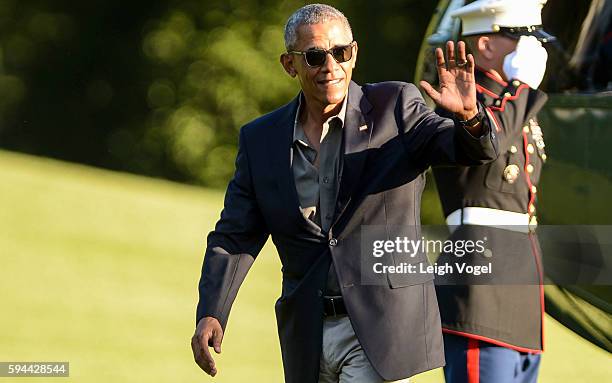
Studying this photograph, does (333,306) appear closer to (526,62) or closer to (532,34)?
(526,62)

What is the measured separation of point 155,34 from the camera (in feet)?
37.6

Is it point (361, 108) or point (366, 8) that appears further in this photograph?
point (366, 8)

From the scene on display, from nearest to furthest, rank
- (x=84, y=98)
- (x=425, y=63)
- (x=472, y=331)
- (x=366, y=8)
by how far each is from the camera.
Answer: (x=472, y=331) → (x=425, y=63) → (x=366, y=8) → (x=84, y=98)

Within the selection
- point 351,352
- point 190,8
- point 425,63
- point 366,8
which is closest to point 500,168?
point 351,352

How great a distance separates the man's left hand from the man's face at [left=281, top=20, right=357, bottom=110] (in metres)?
0.28

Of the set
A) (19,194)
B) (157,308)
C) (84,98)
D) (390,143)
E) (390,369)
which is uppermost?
(84,98)

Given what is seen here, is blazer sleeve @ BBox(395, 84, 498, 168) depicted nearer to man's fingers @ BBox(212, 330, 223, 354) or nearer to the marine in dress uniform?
the marine in dress uniform

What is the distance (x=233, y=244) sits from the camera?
3.85 m

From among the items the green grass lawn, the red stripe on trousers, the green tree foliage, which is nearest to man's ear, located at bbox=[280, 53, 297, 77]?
the red stripe on trousers

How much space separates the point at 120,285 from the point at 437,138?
5.43 metres

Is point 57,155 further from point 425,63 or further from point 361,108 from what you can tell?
point 361,108

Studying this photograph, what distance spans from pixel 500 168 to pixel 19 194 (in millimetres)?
7651

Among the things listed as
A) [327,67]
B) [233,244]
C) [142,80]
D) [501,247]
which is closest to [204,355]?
[233,244]

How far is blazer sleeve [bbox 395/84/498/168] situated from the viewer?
3354 millimetres
